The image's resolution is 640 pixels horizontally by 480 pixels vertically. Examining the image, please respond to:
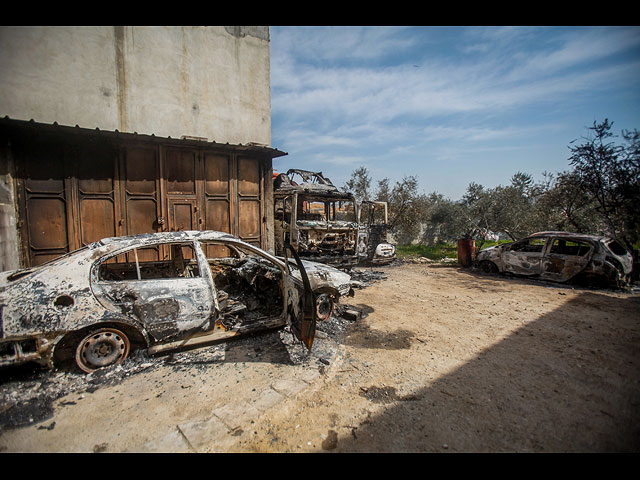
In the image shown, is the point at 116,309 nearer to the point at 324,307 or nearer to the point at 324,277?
the point at 324,277

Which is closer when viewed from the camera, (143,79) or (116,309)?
(116,309)

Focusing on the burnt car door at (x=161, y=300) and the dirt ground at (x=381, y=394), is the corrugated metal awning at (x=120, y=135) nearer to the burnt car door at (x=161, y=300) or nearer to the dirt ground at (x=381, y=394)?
the burnt car door at (x=161, y=300)

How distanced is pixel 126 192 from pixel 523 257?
11.2m

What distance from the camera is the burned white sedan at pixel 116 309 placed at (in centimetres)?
276

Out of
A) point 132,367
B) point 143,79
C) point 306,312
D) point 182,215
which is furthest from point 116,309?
point 143,79

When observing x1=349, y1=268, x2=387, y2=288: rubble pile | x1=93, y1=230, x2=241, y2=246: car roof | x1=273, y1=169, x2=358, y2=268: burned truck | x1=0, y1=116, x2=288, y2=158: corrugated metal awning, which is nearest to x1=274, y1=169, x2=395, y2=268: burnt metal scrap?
x1=273, y1=169, x2=358, y2=268: burned truck

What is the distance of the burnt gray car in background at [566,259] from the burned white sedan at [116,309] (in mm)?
8008

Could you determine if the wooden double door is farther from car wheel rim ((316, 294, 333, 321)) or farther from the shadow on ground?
the shadow on ground

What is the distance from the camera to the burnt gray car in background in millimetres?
7203

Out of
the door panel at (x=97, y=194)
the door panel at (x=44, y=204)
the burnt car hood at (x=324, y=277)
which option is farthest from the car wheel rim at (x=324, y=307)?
the door panel at (x=44, y=204)

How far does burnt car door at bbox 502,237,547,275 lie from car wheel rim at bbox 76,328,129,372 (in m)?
10.1

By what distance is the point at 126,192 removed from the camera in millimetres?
6312

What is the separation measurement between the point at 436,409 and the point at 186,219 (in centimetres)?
653
